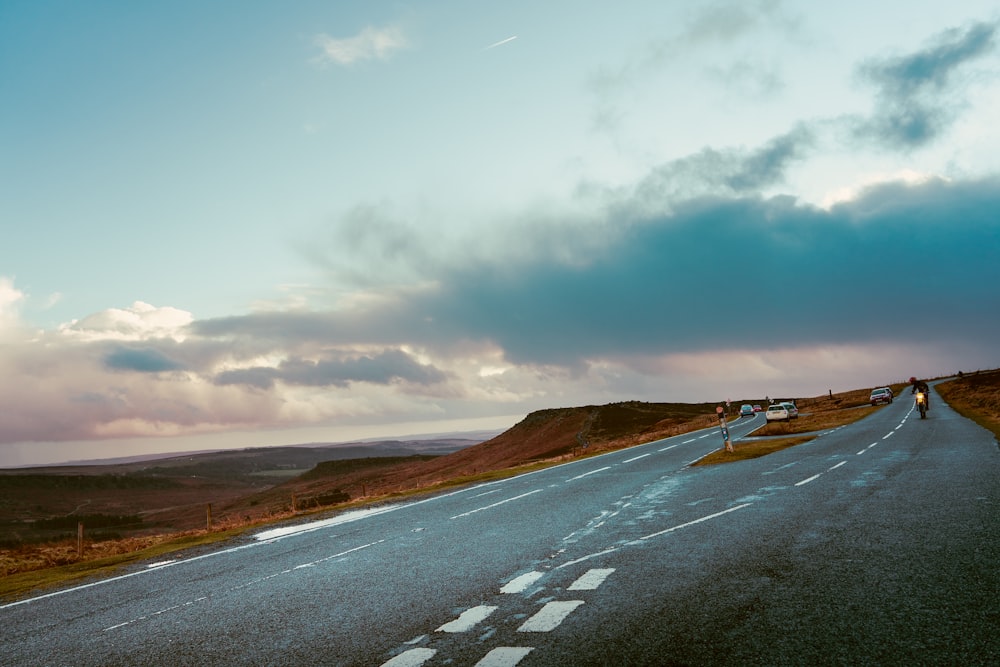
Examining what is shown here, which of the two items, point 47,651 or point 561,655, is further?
point 47,651

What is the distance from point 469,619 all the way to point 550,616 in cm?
75

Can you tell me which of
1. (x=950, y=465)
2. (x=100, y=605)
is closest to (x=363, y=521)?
(x=100, y=605)

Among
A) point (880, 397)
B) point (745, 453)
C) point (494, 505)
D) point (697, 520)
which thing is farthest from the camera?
point (880, 397)

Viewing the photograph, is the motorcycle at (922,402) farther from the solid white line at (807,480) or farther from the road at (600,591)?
the road at (600,591)

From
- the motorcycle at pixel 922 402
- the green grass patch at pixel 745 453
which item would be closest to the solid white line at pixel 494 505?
the green grass patch at pixel 745 453

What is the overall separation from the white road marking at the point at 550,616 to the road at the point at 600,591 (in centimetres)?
3

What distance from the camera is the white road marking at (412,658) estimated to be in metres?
4.78

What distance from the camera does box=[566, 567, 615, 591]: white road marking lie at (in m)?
6.73

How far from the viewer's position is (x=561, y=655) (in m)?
4.66

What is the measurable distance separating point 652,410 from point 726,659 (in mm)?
118900

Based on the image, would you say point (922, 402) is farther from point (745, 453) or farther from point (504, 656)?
point (504, 656)

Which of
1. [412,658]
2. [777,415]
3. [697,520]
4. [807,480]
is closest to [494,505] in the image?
[697,520]

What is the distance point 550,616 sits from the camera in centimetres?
571

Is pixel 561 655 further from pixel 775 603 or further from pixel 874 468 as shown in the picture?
pixel 874 468
